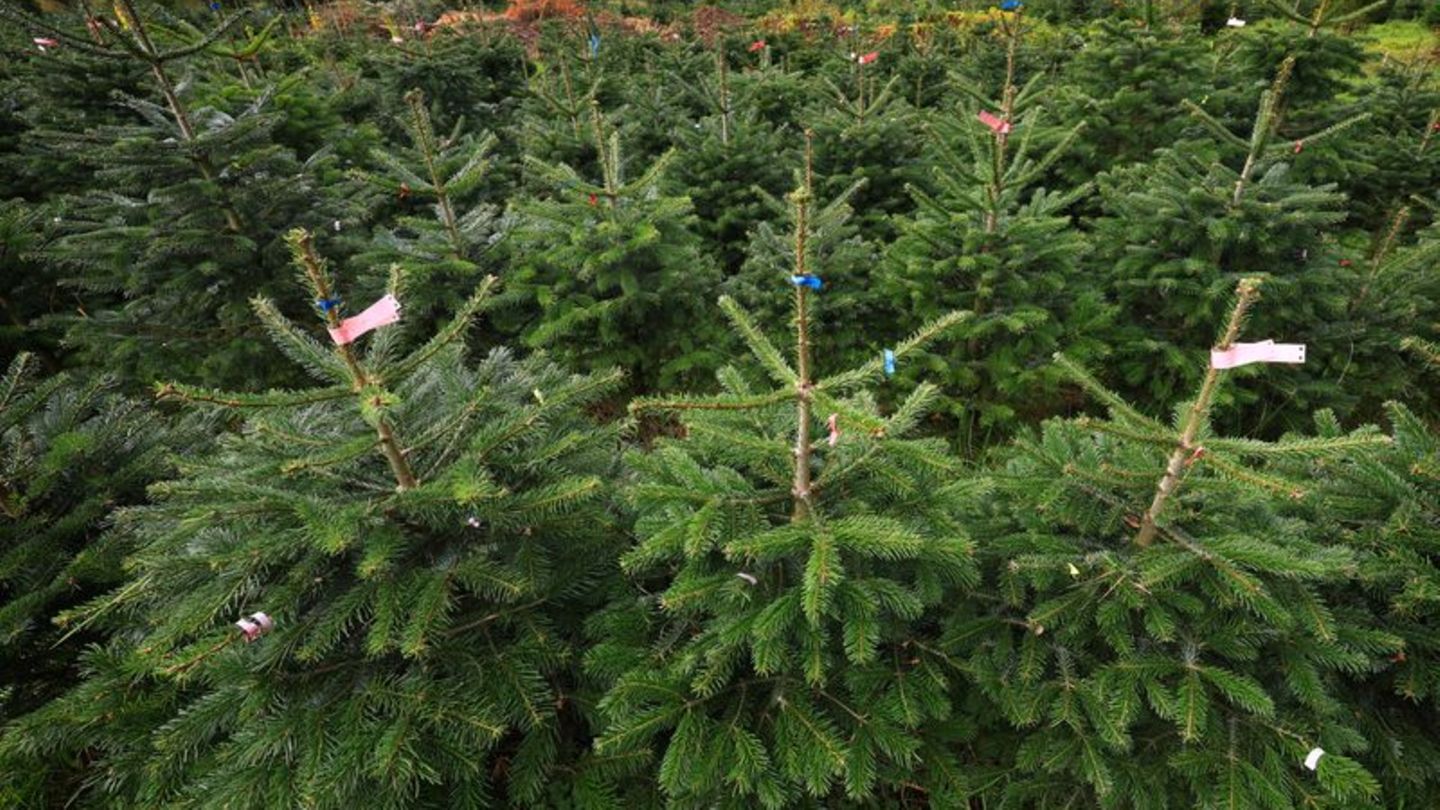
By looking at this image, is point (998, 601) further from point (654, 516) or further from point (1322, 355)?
point (1322, 355)

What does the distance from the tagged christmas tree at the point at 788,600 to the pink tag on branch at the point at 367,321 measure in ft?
2.43

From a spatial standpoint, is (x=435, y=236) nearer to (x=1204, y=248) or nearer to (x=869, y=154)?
(x=869, y=154)

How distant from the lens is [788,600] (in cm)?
222

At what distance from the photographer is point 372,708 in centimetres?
227

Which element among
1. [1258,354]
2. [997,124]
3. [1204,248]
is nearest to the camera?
[1258,354]

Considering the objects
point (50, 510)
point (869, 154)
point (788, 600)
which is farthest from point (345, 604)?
point (869, 154)

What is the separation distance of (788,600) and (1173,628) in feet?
4.31

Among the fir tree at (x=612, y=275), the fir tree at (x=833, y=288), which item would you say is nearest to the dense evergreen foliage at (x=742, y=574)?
the fir tree at (x=833, y=288)

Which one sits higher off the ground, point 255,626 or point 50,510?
point 255,626

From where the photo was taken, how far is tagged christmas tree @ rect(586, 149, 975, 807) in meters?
2.16

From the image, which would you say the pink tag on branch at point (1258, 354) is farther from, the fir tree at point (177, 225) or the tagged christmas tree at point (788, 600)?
the fir tree at point (177, 225)

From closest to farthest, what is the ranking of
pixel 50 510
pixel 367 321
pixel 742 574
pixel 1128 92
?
pixel 367 321, pixel 742 574, pixel 50 510, pixel 1128 92

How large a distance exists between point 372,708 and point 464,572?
1.79 feet

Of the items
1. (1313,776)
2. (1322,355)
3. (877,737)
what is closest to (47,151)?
(877,737)
